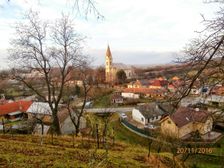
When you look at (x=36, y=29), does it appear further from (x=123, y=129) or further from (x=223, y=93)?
(x=123, y=129)

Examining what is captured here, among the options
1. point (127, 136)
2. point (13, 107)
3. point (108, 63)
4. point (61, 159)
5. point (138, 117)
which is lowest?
point (127, 136)

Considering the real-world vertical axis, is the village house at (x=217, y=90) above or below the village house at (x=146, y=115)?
above

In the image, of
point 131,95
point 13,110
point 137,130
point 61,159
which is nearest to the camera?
point 61,159

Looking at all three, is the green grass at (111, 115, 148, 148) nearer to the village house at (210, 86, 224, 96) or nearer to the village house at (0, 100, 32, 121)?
the village house at (0, 100, 32, 121)

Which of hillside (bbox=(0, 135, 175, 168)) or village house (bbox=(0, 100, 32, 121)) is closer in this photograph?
hillside (bbox=(0, 135, 175, 168))

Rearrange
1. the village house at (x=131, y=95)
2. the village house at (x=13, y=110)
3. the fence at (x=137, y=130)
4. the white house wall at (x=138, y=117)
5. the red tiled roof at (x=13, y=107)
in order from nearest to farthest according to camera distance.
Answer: the fence at (x=137, y=130) → the white house wall at (x=138, y=117) → the village house at (x=13, y=110) → the red tiled roof at (x=13, y=107) → the village house at (x=131, y=95)

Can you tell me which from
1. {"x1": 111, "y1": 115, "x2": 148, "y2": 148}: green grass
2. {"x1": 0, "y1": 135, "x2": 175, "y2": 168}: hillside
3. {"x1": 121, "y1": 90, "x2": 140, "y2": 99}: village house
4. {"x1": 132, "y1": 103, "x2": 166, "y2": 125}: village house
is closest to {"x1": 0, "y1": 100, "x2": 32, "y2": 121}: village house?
{"x1": 111, "y1": 115, "x2": 148, "y2": 148}: green grass

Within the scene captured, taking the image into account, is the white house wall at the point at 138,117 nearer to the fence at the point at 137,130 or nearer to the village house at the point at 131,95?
the fence at the point at 137,130

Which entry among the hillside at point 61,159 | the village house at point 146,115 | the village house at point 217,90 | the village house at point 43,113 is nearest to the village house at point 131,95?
the village house at point 146,115

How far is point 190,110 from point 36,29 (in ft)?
27.5

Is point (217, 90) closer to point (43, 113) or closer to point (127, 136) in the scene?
point (127, 136)

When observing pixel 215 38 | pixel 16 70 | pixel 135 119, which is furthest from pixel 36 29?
pixel 135 119

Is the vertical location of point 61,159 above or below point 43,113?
above

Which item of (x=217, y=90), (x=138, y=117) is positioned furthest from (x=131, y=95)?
(x=217, y=90)
